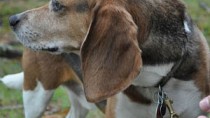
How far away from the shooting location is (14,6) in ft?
37.5

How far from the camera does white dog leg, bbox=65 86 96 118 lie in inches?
258

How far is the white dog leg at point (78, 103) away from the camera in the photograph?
6.55 m

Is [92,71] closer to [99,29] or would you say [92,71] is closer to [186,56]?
[99,29]

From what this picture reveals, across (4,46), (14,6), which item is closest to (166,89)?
(4,46)

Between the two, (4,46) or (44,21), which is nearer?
(44,21)

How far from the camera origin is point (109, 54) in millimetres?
4180

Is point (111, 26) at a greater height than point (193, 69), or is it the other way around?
point (111, 26)

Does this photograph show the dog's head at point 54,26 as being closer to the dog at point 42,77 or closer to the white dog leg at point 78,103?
the dog at point 42,77

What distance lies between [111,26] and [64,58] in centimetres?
201

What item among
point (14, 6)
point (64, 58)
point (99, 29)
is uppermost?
point (99, 29)

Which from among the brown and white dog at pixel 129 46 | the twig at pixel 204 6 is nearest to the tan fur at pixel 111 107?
the brown and white dog at pixel 129 46

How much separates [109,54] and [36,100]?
2.25 m

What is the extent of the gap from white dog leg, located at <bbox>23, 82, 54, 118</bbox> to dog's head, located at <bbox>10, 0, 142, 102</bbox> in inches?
63.6

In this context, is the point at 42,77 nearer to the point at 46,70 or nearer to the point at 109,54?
the point at 46,70
